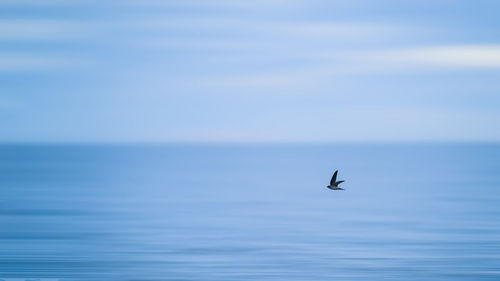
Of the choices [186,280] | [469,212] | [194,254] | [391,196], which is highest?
[391,196]

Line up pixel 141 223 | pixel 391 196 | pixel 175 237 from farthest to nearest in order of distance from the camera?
1. pixel 391 196
2. pixel 141 223
3. pixel 175 237

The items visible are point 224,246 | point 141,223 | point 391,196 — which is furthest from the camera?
point 391,196

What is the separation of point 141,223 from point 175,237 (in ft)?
15.0

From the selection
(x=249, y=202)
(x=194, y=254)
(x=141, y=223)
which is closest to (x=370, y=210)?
(x=249, y=202)

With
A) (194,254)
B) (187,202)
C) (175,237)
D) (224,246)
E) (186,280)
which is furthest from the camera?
(187,202)

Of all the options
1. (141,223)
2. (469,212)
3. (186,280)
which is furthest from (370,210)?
(186,280)

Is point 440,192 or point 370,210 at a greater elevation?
point 440,192

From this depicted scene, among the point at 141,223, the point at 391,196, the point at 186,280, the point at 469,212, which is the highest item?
the point at 391,196

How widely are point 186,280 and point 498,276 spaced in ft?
26.9

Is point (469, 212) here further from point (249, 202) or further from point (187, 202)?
point (187, 202)

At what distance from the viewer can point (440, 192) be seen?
5166 centimetres

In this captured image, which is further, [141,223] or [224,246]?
[141,223]

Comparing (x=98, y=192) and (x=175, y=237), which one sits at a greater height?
(x=98, y=192)

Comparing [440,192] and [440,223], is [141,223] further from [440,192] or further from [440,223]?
[440,192]
